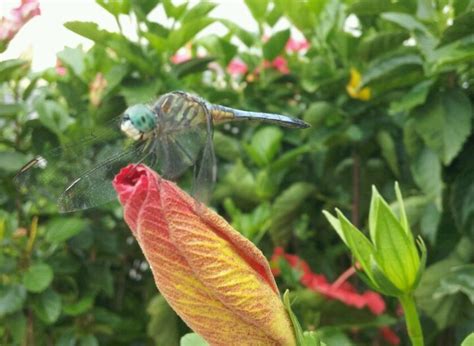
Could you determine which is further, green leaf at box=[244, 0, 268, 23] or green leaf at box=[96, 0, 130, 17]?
green leaf at box=[244, 0, 268, 23]

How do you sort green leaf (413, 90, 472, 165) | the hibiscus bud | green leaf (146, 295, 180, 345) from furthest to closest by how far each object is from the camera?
green leaf (146, 295, 180, 345)
green leaf (413, 90, 472, 165)
the hibiscus bud

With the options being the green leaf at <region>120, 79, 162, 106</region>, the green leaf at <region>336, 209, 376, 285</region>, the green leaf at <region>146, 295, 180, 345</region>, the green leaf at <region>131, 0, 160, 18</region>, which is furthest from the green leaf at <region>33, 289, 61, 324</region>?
the green leaf at <region>336, 209, 376, 285</region>

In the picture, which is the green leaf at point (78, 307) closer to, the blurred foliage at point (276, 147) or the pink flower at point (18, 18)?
the blurred foliage at point (276, 147)

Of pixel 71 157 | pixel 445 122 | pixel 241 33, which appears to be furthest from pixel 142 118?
pixel 241 33

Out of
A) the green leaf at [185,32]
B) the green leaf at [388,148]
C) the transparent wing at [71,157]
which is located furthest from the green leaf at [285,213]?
the transparent wing at [71,157]

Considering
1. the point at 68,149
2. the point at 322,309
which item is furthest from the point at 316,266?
the point at 68,149

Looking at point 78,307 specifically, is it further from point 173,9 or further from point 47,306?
point 173,9

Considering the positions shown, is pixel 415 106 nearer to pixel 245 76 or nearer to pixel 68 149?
pixel 245 76

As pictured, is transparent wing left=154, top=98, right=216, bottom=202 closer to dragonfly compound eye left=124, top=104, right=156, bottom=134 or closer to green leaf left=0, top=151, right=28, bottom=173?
dragonfly compound eye left=124, top=104, right=156, bottom=134
